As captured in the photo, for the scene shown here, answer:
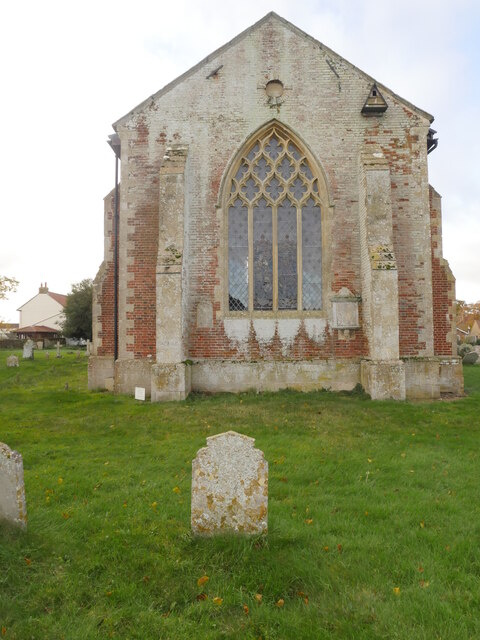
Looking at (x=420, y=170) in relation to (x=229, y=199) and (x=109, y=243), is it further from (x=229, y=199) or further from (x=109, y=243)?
(x=109, y=243)

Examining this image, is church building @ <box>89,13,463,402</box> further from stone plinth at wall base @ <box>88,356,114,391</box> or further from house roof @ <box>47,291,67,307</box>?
house roof @ <box>47,291,67,307</box>

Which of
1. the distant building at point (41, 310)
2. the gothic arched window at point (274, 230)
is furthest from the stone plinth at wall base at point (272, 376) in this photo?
the distant building at point (41, 310)

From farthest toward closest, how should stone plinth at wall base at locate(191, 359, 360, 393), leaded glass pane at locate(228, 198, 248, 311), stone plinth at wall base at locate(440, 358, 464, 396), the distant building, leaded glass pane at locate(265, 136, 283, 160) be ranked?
the distant building
leaded glass pane at locate(265, 136, 283, 160)
leaded glass pane at locate(228, 198, 248, 311)
stone plinth at wall base at locate(440, 358, 464, 396)
stone plinth at wall base at locate(191, 359, 360, 393)

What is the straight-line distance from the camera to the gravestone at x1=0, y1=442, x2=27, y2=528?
3902 millimetres

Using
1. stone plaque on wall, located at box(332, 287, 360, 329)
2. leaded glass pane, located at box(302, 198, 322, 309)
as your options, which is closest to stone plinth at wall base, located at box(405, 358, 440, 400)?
stone plaque on wall, located at box(332, 287, 360, 329)

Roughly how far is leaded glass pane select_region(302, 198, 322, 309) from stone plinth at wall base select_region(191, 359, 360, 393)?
176 cm

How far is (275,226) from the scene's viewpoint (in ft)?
39.8

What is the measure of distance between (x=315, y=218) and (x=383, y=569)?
32.9 ft

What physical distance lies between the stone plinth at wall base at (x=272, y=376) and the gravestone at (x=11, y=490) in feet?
25.0

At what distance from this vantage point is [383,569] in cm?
340

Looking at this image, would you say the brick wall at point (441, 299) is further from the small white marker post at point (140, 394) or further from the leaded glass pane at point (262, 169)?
the small white marker post at point (140, 394)

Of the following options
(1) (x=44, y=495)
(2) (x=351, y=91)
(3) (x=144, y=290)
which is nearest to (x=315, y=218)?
(2) (x=351, y=91)

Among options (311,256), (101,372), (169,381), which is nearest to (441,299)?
(311,256)

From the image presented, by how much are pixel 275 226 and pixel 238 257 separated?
4.41 ft
